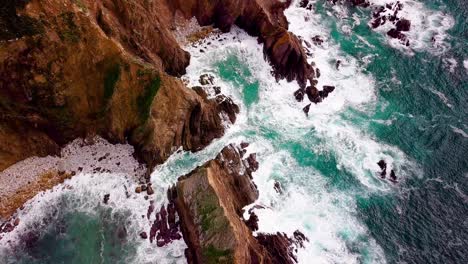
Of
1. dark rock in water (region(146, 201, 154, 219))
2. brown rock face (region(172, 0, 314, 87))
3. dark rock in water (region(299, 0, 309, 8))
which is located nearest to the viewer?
dark rock in water (region(146, 201, 154, 219))

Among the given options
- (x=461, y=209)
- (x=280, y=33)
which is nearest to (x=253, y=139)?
(x=280, y=33)

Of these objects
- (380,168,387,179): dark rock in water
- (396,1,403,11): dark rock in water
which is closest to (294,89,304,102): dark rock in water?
(380,168,387,179): dark rock in water

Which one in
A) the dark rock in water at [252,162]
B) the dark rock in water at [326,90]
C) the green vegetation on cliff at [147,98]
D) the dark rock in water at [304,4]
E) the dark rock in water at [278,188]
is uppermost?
the green vegetation on cliff at [147,98]

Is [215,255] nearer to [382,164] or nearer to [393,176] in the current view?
[382,164]

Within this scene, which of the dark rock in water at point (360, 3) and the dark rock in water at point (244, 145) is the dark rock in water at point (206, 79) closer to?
the dark rock in water at point (244, 145)

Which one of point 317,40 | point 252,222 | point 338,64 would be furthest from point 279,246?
point 317,40

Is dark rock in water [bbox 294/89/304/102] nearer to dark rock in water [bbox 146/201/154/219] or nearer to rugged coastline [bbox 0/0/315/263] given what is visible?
rugged coastline [bbox 0/0/315/263]

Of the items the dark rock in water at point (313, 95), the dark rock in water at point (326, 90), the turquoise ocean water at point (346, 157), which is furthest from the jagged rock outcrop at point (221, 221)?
the dark rock in water at point (326, 90)

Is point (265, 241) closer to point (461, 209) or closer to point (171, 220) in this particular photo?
point (171, 220)
